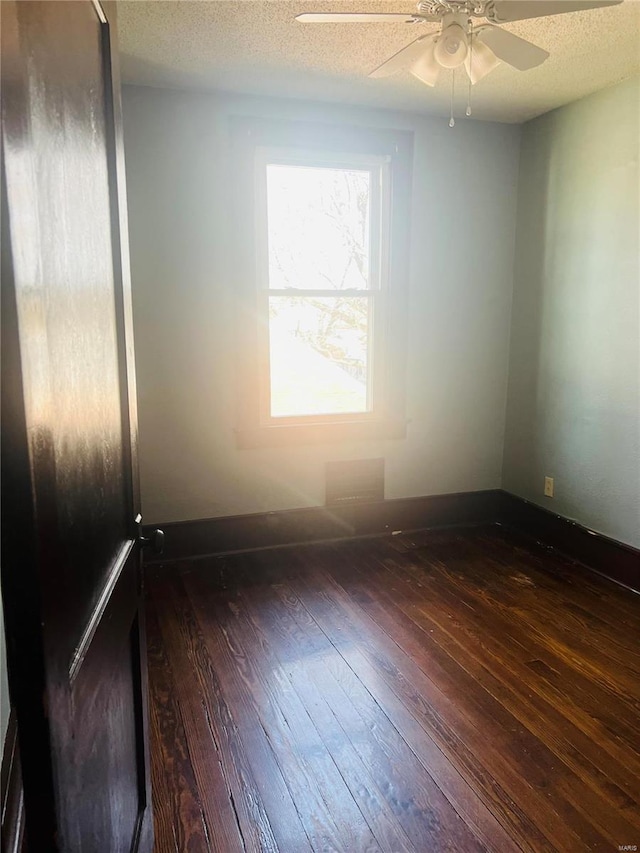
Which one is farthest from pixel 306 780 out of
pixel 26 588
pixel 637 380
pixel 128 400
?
pixel 637 380

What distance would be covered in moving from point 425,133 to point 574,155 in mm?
864

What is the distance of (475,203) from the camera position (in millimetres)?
3682

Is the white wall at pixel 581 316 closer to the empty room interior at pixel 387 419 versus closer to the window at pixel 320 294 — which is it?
the empty room interior at pixel 387 419

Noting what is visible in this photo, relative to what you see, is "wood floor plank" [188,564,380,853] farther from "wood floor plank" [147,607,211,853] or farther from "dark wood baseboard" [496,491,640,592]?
"dark wood baseboard" [496,491,640,592]

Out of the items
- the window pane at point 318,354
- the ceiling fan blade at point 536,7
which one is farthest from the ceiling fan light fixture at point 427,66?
the window pane at point 318,354

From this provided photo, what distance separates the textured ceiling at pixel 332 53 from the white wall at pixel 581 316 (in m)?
0.25

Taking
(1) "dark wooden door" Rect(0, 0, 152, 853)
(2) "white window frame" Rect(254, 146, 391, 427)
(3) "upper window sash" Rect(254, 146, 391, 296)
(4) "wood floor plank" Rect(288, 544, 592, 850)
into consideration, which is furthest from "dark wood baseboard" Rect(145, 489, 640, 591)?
(1) "dark wooden door" Rect(0, 0, 152, 853)

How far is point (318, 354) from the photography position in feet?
11.6

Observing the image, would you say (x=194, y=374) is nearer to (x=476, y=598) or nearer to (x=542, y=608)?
(x=476, y=598)

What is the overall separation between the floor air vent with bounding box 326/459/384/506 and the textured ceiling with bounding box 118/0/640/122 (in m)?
2.10

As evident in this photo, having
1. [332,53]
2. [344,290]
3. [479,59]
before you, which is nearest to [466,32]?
[479,59]

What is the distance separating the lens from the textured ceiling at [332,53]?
2.25 m

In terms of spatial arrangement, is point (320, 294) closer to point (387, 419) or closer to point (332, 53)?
point (387, 419)

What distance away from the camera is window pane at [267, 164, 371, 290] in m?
3.34
